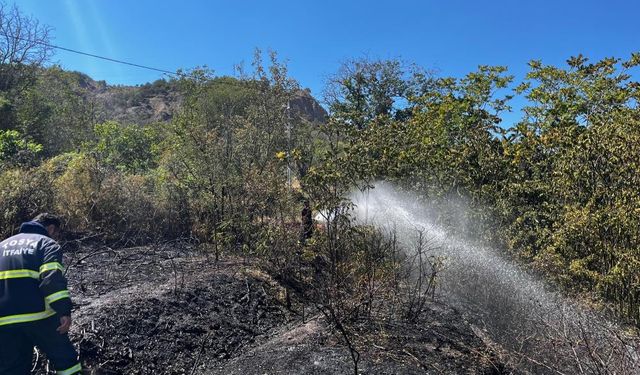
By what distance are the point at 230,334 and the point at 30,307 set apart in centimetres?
276

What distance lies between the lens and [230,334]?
616 centimetres

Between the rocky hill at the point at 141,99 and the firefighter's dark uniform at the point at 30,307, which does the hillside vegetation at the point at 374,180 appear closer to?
the firefighter's dark uniform at the point at 30,307

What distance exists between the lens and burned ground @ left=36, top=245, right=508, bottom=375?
16.2ft

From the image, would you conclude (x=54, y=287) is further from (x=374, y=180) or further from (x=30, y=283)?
(x=374, y=180)

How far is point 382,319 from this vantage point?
605 centimetres

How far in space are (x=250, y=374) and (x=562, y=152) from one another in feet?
19.5

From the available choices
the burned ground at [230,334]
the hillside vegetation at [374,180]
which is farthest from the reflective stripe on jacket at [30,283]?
the hillside vegetation at [374,180]

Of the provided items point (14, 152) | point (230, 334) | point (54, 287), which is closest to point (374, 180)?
point (230, 334)

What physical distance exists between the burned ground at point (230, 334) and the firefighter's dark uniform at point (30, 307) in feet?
2.55

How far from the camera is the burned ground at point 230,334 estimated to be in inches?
194

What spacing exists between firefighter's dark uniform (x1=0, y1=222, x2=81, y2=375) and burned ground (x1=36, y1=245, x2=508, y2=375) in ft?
2.55

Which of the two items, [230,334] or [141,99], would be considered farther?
[141,99]

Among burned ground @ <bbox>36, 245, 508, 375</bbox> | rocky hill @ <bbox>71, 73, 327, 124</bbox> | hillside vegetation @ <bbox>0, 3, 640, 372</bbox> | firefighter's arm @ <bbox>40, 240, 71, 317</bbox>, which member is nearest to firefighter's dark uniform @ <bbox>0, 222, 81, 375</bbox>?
firefighter's arm @ <bbox>40, 240, 71, 317</bbox>

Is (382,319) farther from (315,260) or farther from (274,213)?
(274,213)
